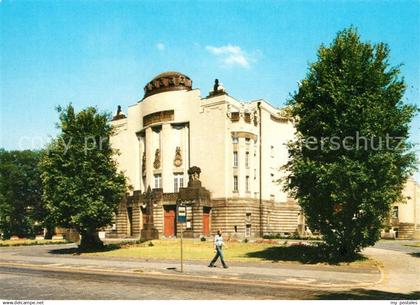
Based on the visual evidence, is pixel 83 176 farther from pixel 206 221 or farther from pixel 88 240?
pixel 206 221

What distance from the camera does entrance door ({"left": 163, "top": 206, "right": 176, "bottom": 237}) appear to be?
61.0m

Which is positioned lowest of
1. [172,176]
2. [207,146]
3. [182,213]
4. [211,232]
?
[211,232]

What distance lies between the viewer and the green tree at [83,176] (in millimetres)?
36938

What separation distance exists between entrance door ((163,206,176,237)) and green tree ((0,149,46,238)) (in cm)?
2544

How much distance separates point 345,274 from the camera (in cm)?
2069

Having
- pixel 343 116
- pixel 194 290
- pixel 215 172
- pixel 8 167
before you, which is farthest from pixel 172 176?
pixel 194 290

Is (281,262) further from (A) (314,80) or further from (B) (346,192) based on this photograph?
(A) (314,80)

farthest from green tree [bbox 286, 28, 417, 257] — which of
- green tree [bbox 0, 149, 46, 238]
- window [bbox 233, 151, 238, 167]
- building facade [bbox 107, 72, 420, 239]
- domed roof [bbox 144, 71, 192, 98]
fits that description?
green tree [bbox 0, 149, 46, 238]

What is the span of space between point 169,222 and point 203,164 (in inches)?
370

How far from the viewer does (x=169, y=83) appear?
64125 millimetres

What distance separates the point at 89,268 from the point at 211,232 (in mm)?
35267

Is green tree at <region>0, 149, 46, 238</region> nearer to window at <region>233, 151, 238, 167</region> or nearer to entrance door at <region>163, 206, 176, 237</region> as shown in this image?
entrance door at <region>163, 206, 176, 237</region>

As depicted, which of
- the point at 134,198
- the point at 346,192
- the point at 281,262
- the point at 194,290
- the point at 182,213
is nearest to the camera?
the point at 194,290

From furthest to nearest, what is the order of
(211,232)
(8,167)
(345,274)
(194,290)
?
(8,167) < (211,232) < (345,274) < (194,290)
